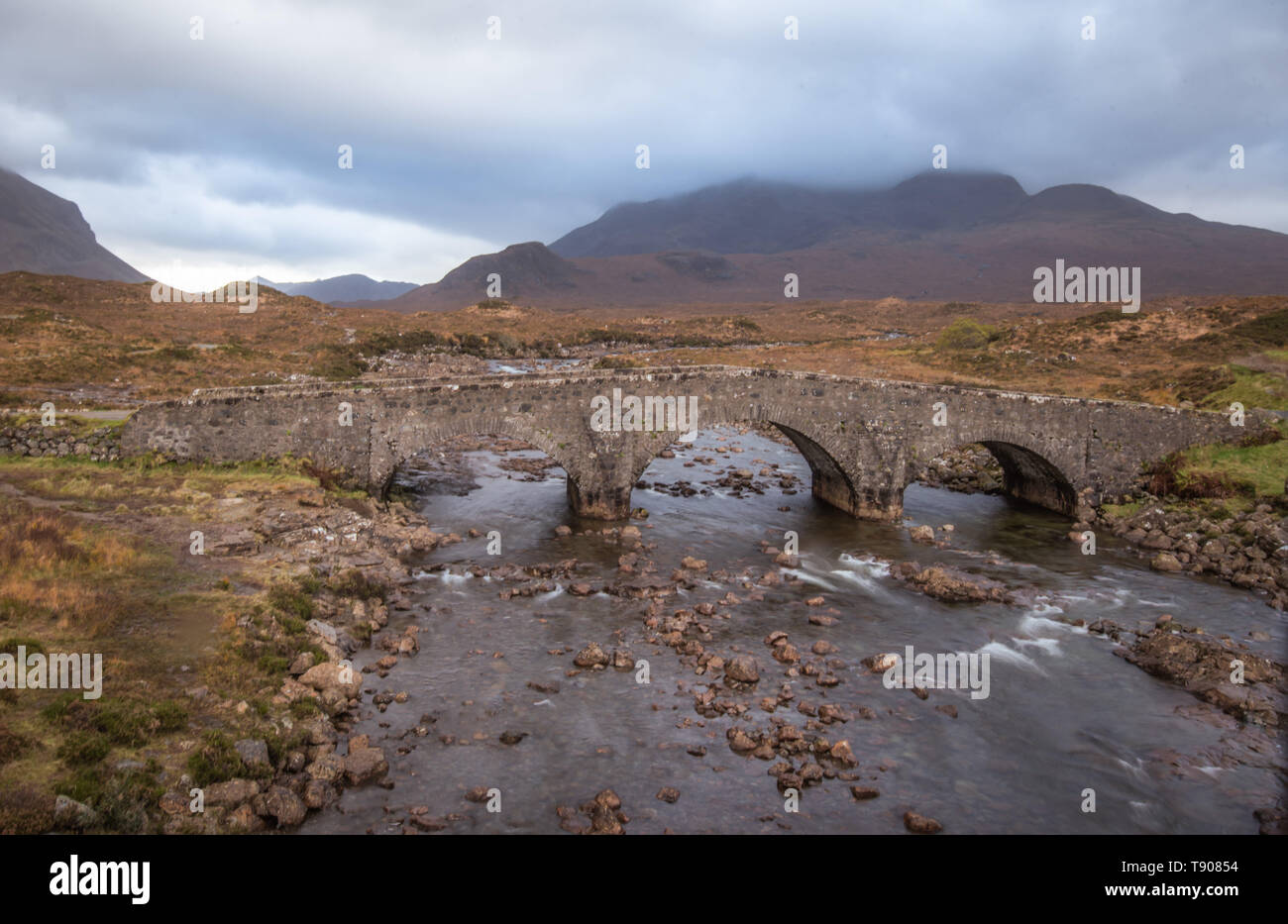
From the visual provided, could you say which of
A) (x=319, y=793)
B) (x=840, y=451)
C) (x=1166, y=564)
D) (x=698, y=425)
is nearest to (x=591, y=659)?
(x=319, y=793)

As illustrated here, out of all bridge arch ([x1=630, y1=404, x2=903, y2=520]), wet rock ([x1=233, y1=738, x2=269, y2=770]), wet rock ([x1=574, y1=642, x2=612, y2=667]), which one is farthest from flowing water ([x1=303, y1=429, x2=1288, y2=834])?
bridge arch ([x1=630, y1=404, x2=903, y2=520])

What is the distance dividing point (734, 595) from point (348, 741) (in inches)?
432

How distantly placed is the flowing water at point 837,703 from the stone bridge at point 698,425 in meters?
3.49

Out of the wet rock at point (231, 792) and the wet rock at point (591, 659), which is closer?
the wet rock at point (231, 792)

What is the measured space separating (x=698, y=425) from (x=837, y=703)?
13.3 metres

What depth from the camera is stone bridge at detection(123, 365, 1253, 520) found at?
933 inches

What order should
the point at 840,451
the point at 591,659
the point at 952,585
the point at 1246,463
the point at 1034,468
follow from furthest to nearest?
the point at 1034,468
the point at 1246,463
the point at 840,451
the point at 952,585
the point at 591,659

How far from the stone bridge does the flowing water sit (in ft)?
11.4

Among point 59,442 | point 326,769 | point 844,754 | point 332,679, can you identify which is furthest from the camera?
point 59,442

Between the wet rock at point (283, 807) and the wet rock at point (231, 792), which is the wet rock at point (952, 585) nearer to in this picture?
the wet rock at point (283, 807)

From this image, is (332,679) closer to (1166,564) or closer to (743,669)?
(743,669)

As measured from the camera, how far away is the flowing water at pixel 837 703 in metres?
11.8

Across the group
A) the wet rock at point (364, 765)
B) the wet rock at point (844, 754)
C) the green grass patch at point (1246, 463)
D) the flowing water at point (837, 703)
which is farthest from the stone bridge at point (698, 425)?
the wet rock at point (844, 754)

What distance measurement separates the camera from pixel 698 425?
26.4 m
